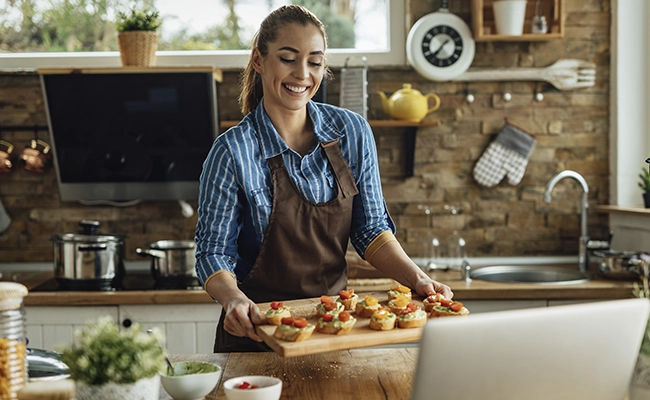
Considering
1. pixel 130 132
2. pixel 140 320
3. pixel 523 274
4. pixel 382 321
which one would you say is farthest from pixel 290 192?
pixel 523 274

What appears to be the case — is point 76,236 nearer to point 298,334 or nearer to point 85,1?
point 85,1

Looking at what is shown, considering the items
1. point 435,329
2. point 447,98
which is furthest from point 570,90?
point 435,329

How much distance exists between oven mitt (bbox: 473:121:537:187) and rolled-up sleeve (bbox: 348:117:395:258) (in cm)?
155

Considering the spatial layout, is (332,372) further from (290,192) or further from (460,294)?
(460,294)

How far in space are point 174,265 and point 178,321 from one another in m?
0.24

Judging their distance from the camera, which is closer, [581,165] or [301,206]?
[301,206]

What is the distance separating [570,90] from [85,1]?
2.45 m

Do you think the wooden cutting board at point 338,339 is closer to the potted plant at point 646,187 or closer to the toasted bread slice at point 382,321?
the toasted bread slice at point 382,321

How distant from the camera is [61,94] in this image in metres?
3.46

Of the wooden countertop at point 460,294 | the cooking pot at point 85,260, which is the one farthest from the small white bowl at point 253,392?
the cooking pot at point 85,260

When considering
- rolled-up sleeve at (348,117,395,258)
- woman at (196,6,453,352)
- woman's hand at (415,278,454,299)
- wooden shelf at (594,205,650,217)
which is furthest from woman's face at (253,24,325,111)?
wooden shelf at (594,205,650,217)

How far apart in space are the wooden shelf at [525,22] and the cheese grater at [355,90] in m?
0.57

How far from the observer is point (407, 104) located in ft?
11.4

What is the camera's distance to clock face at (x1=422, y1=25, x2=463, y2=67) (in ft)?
11.7
